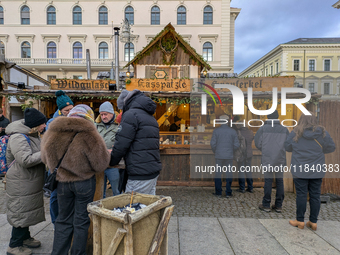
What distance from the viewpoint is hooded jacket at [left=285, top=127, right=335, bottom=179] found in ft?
11.4

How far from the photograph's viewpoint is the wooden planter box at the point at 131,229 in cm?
186

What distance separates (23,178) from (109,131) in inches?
67.3

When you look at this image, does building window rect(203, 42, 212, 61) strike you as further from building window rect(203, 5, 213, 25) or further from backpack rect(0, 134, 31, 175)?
backpack rect(0, 134, 31, 175)

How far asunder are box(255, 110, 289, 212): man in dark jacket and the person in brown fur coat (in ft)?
11.3

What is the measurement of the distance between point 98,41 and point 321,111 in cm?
2651

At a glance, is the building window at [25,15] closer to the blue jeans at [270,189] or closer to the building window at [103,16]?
the building window at [103,16]

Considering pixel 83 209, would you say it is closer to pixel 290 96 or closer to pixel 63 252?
pixel 63 252

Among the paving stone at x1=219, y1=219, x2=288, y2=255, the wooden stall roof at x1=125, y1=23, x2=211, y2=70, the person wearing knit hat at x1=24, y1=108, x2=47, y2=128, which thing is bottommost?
the paving stone at x1=219, y1=219, x2=288, y2=255

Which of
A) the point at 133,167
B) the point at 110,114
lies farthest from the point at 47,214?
the point at 133,167

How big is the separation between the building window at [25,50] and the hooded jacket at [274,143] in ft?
98.9

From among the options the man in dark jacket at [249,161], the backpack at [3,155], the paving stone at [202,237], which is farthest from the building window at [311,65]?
the backpack at [3,155]

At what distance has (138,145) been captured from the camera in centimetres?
253

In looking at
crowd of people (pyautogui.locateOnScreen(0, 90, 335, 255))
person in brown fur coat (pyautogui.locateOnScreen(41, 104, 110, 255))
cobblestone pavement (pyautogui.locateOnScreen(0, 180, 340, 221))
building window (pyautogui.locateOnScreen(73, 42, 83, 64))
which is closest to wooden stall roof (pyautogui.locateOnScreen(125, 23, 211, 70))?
cobblestone pavement (pyautogui.locateOnScreen(0, 180, 340, 221))

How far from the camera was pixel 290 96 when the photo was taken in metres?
6.25
